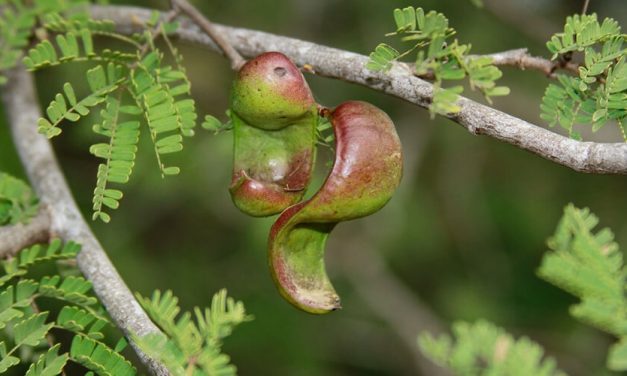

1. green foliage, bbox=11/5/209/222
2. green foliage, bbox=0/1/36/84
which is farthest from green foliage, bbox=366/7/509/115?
green foliage, bbox=0/1/36/84

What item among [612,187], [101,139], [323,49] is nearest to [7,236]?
[323,49]

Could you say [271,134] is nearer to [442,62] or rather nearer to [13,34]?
[442,62]

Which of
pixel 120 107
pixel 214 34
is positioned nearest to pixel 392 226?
pixel 214 34

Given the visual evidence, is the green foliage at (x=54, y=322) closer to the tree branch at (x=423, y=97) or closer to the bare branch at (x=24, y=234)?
the bare branch at (x=24, y=234)

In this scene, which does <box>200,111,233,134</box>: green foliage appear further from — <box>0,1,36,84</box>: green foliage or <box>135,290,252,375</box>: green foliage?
<box>0,1,36,84</box>: green foliage

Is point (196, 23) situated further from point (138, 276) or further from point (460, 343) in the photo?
point (138, 276)
